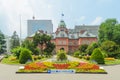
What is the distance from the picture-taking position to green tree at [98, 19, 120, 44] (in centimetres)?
6156

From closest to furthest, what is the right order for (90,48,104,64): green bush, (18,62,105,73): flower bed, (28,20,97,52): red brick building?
(18,62,105,73): flower bed < (90,48,104,64): green bush < (28,20,97,52): red brick building

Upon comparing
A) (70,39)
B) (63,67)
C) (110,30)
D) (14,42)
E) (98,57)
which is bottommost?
(63,67)

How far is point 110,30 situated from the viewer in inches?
2443

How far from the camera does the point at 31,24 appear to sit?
126m

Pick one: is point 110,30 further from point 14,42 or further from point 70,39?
point 14,42

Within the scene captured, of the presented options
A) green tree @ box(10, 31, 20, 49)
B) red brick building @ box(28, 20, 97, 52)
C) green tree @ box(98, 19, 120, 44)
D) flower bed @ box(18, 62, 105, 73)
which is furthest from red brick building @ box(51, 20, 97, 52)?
flower bed @ box(18, 62, 105, 73)

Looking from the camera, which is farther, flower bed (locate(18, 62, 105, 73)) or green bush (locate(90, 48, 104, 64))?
green bush (locate(90, 48, 104, 64))

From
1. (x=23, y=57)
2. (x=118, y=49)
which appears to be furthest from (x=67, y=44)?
(x=23, y=57)

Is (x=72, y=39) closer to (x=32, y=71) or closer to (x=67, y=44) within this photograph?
(x=67, y=44)

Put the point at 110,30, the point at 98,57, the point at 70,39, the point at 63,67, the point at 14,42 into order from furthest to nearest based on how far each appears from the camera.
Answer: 1. the point at 70,39
2. the point at 14,42
3. the point at 110,30
4. the point at 98,57
5. the point at 63,67

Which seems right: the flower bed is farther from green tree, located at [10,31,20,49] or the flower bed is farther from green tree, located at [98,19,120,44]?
green tree, located at [10,31,20,49]

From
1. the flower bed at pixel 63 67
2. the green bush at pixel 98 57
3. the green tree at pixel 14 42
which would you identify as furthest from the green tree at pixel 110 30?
the green tree at pixel 14 42

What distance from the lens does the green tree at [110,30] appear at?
61.6m

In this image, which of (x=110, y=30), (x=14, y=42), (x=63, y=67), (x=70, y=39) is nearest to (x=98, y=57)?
(x=63, y=67)
